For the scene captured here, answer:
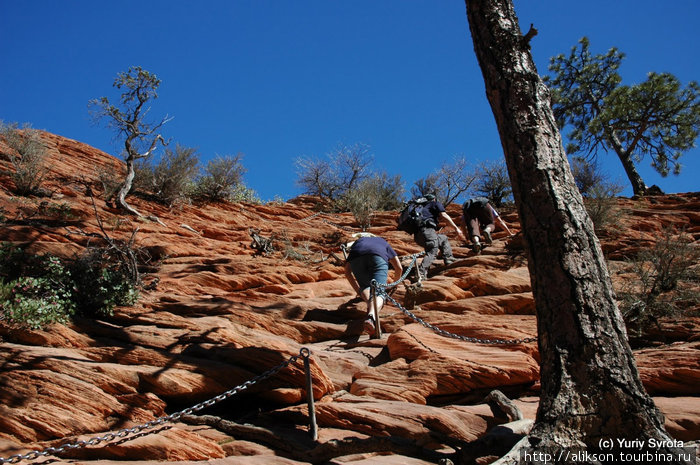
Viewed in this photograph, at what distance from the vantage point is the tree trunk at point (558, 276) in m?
3.51

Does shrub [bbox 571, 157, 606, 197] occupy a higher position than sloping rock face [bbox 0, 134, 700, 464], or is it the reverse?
shrub [bbox 571, 157, 606, 197]

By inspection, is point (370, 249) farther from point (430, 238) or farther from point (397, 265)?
point (430, 238)

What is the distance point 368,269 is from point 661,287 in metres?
4.46

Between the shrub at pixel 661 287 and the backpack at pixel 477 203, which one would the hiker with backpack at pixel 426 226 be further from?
the shrub at pixel 661 287

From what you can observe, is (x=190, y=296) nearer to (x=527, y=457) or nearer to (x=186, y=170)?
(x=527, y=457)

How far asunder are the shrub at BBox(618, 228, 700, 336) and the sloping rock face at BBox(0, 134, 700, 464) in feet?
0.89

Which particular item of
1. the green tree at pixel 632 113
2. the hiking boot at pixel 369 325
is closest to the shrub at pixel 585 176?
the green tree at pixel 632 113

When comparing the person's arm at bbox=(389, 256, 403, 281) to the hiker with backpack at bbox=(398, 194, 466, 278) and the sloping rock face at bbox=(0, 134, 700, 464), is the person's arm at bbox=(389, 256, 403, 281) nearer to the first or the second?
the sloping rock face at bbox=(0, 134, 700, 464)

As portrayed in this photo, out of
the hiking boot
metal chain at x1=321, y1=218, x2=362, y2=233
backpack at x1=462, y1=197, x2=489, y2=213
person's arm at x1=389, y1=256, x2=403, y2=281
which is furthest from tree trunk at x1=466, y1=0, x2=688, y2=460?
metal chain at x1=321, y1=218, x2=362, y2=233

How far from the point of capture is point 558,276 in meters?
3.99

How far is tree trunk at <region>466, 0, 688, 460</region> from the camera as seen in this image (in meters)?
3.51

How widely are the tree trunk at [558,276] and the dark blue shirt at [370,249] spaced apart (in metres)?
3.61

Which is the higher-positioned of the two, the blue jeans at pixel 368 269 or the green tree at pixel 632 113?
the green tree at pixel 632 113

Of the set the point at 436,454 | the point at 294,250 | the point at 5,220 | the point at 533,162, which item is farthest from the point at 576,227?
the point at 5,220
